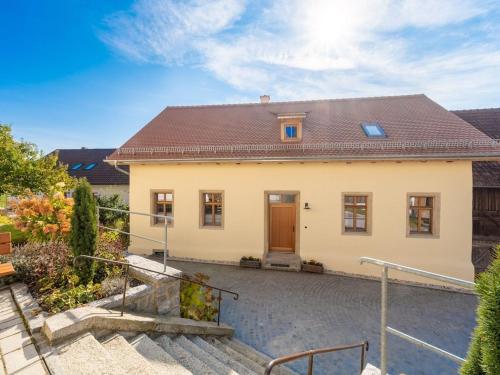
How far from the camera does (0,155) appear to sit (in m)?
10.3

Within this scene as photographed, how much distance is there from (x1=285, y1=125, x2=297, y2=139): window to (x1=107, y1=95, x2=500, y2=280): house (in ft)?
0.19

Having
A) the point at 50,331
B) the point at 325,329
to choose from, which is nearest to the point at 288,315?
the point at 325,329

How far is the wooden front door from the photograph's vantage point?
10.5m

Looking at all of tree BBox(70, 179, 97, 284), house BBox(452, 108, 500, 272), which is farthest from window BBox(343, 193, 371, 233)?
tree BBox(70, 179, 97, 284)

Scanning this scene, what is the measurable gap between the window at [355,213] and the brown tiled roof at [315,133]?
159 cm

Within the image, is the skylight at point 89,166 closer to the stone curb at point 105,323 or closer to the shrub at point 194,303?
the shrub at point 194,303

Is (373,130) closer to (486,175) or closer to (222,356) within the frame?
(486,175)

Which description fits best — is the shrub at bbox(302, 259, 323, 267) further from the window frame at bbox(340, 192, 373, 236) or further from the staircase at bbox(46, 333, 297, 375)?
the staircase at bbox(46, 333, 297, 375)

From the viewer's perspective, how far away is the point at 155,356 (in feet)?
12.0

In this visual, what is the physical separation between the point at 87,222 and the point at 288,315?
16.7ft

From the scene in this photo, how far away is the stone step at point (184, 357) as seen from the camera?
3811 mm

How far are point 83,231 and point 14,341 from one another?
1858 mm

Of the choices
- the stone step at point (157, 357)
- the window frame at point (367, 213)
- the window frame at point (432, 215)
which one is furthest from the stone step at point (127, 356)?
the window frame at point (432, 215)

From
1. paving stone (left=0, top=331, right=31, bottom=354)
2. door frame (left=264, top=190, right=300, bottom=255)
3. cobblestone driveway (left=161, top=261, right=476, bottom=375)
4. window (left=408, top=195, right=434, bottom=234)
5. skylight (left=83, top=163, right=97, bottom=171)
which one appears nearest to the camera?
paving stone (left=0, top=331, right=31, bottom=354)
